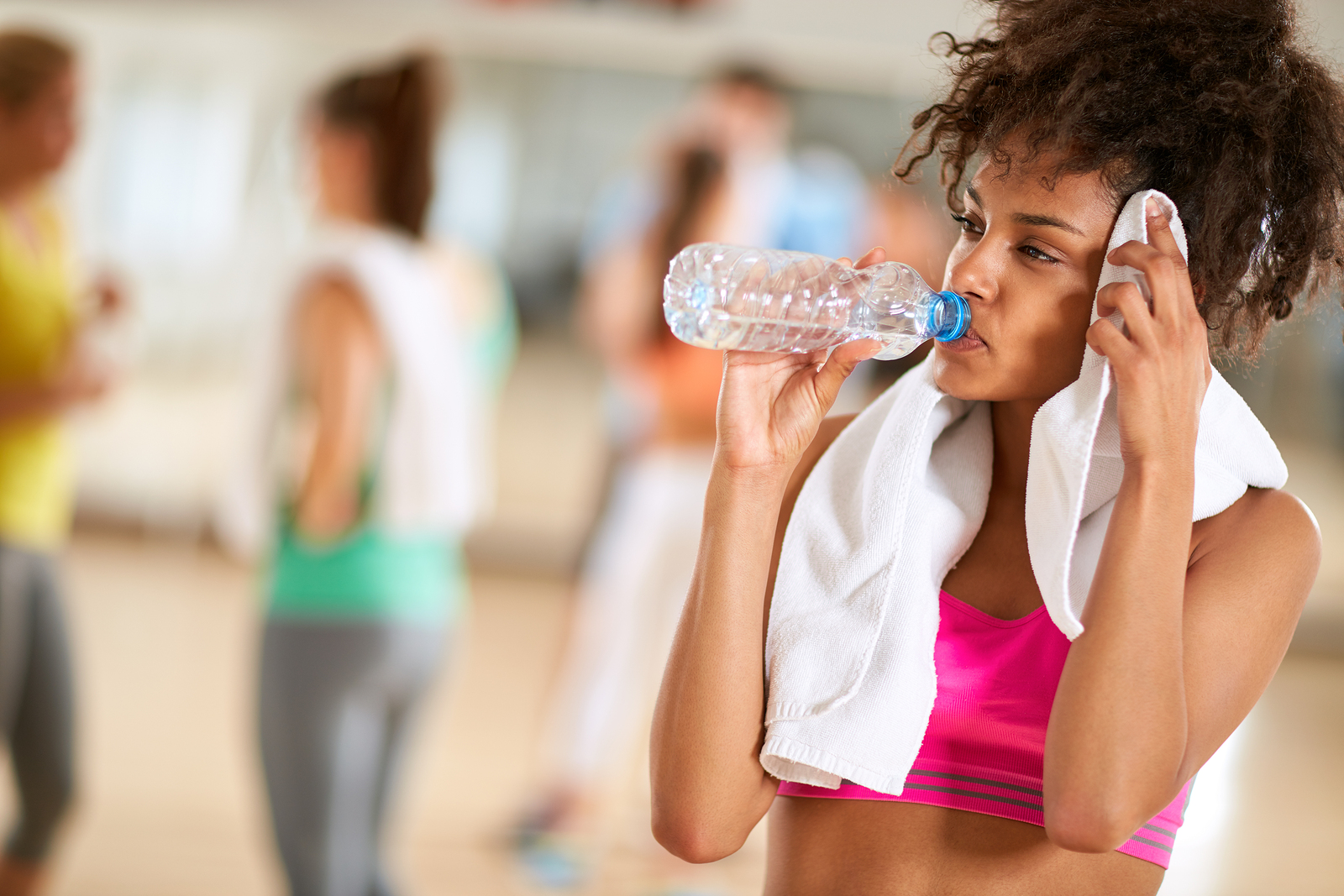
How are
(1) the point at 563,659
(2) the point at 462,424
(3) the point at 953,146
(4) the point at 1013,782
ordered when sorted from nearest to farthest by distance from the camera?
(4) the point at 1013,782 < (3) the point at 953,146 < (2) the point at 462,424 < (1) the point at 563,659

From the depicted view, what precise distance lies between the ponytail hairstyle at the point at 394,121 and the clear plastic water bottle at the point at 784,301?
1.30 metres

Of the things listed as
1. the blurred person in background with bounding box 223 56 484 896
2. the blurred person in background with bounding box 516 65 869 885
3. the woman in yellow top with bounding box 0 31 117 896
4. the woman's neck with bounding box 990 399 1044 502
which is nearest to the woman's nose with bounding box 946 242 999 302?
the woman's neck with bounding box 990 399 1044 502

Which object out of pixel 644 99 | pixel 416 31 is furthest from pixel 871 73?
pixel 416 31

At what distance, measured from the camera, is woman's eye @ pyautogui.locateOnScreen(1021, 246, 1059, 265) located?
100cm

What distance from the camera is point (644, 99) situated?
5.73 meters

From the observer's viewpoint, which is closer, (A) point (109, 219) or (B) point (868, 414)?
(B) point (868, 414)

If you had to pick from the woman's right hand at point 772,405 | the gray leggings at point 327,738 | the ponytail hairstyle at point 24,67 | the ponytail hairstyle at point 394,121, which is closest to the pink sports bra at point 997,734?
Answer: the woman's right hand at point 772,405

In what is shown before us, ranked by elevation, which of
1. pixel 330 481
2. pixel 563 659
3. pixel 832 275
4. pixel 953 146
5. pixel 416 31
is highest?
pixel 416 31

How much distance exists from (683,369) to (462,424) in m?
0.90

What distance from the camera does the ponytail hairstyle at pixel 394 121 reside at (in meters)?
2.24

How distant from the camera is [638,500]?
10.5 feet

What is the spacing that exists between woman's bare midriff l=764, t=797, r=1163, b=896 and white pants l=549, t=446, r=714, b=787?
6.41ft

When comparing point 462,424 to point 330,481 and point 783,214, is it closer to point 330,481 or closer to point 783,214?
point 330,481

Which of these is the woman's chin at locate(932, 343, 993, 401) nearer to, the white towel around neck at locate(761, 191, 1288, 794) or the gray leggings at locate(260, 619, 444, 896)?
the white towel around neck at locate(761, 191, 1288, 794)
